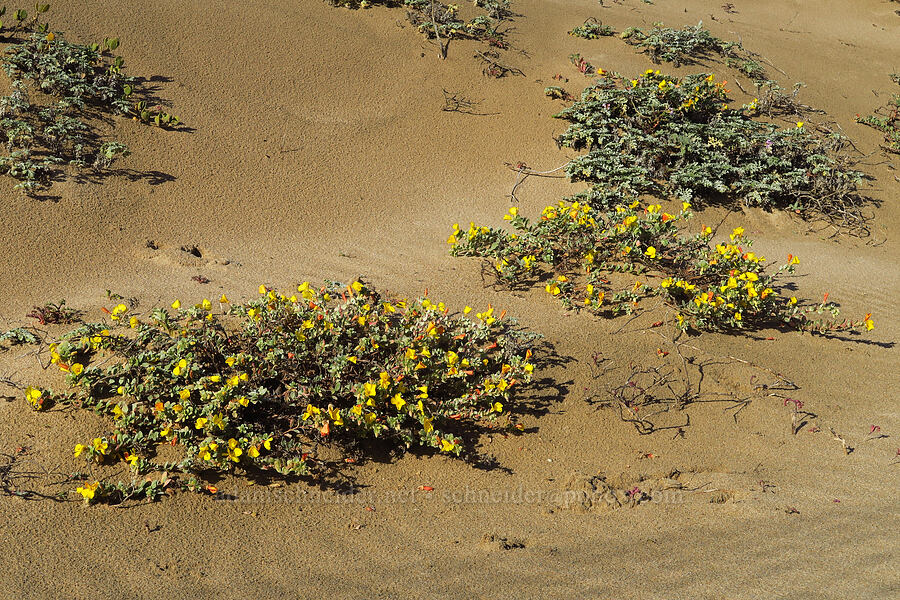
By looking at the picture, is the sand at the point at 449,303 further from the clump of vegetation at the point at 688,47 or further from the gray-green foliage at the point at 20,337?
the clump of vegetation at the point at 688,47

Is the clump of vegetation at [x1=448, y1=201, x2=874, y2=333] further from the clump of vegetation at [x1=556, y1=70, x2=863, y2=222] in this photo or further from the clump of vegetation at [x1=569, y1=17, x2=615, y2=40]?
the clump of vegetation at [x1=569, y1=17, x2=615, y2=40]

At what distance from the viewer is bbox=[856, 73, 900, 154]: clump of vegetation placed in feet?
25.3

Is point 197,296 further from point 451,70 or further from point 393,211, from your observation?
point 451,70

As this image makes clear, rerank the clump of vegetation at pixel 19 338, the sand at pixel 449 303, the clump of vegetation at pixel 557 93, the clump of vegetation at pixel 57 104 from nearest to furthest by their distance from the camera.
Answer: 1. the sand at pixel 449 303
2. the clump of vegetation at pixel 19 338
3. the clump of vegetation at pixel 57 104
4. the clump of vegetation at pixel 557 93

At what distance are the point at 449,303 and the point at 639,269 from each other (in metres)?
1.49

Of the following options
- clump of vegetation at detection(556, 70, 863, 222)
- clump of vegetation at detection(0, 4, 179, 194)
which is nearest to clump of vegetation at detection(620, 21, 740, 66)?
clump of vegetation at detection(556, 70, 863, 222)

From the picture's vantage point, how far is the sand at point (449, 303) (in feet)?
9.13

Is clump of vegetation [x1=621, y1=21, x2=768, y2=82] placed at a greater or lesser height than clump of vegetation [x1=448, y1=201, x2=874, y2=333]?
greater

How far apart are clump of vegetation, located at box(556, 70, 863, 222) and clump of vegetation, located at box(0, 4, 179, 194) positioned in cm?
383

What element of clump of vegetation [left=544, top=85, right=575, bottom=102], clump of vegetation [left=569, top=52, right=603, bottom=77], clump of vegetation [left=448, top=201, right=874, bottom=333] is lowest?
clump of vegetation [left=448, top=201, right=874, bottom=333]

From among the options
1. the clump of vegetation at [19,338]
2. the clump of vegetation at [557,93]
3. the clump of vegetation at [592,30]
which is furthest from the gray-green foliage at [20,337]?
the clump of vegetation at [592,30]

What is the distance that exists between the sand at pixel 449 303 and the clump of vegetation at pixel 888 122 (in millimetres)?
212

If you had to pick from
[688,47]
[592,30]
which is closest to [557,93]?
[592,30]

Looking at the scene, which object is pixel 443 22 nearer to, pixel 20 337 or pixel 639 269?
pixel 639 269
